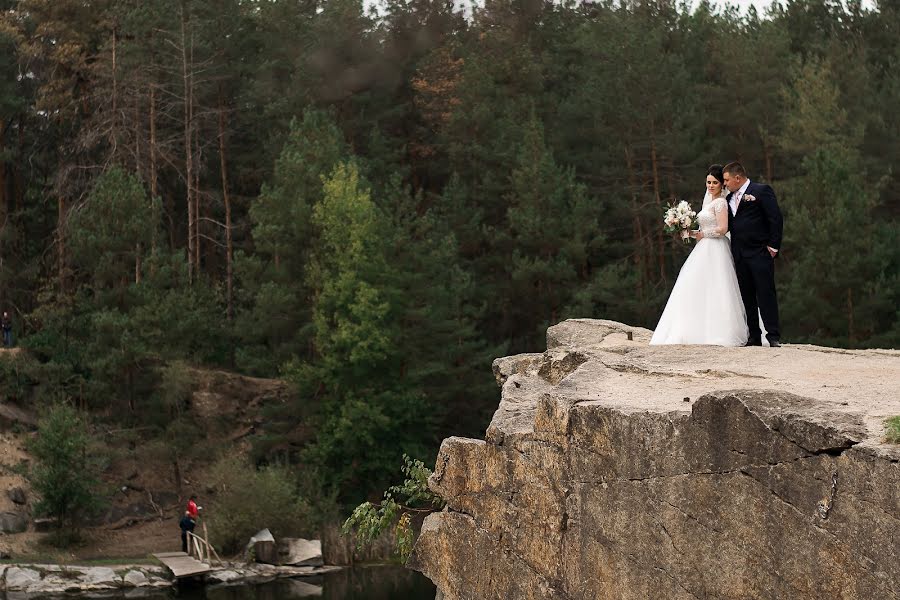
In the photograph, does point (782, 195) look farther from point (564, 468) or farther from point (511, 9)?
point (564, 468)

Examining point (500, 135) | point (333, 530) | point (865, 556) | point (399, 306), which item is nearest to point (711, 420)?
point (865, 556)

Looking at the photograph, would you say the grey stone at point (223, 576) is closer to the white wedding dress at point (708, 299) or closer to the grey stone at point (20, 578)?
the grey stone at point (20, 578)

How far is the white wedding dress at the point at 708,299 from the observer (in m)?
11.4

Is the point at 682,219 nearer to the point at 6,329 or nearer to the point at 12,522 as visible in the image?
the point at 12,522

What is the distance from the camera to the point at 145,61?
44781mm

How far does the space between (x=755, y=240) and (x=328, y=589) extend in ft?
77.1

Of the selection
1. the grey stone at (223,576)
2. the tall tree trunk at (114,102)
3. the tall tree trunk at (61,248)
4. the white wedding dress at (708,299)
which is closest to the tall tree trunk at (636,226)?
the grey stone at (223,576)

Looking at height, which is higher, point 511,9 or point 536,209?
point 511,9

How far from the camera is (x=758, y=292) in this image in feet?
37.8

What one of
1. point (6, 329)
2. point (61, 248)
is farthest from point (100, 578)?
point (61, 248)

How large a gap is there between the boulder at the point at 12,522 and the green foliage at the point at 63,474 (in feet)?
2.15

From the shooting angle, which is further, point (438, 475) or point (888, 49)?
point (888, 49)

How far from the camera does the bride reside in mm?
11453

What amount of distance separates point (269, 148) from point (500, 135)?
24.4ft
